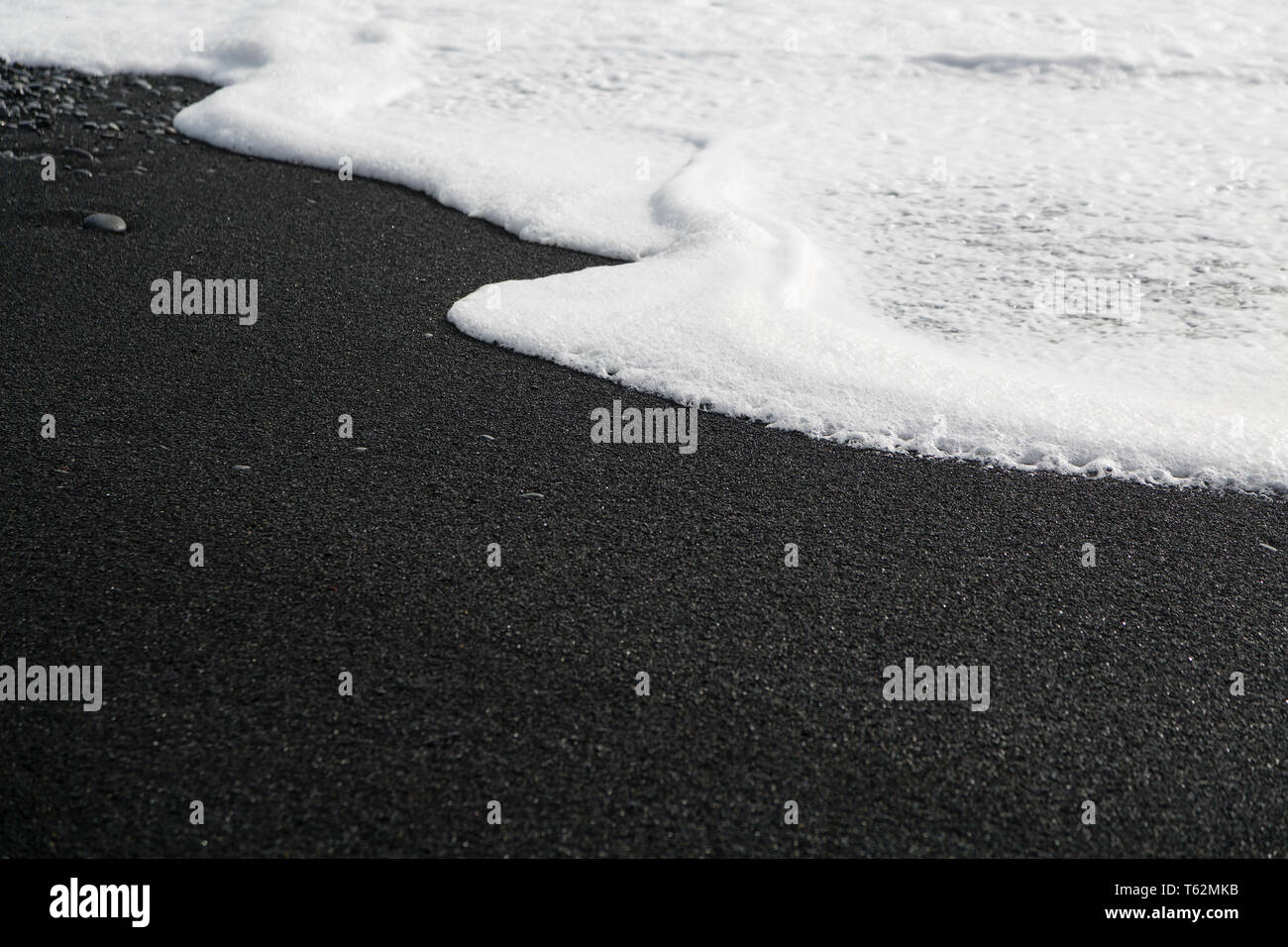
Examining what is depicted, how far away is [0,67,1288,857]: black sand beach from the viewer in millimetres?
2422

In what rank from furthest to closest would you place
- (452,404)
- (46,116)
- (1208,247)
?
(46,116) → (1208,247) → (452,404)

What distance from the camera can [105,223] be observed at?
5.56 metres

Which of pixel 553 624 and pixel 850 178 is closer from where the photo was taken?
pixel 553 624

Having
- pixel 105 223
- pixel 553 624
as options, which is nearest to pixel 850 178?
pixel 105 223

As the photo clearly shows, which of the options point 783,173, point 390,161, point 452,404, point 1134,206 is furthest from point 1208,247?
point 390,161

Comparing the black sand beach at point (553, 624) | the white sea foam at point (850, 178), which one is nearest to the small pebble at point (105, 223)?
the black sand beach at point (553, 624)

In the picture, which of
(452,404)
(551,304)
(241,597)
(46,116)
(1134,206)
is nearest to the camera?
(241,597)

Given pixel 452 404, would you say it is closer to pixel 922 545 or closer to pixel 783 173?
pixel 922 545

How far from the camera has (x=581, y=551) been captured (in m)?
3.31

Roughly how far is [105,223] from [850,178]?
4.49 metres

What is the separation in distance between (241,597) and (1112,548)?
8.79 ft

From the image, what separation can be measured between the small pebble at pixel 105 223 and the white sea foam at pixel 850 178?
1.54 metres

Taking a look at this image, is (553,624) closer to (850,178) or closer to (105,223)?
(105,223)
